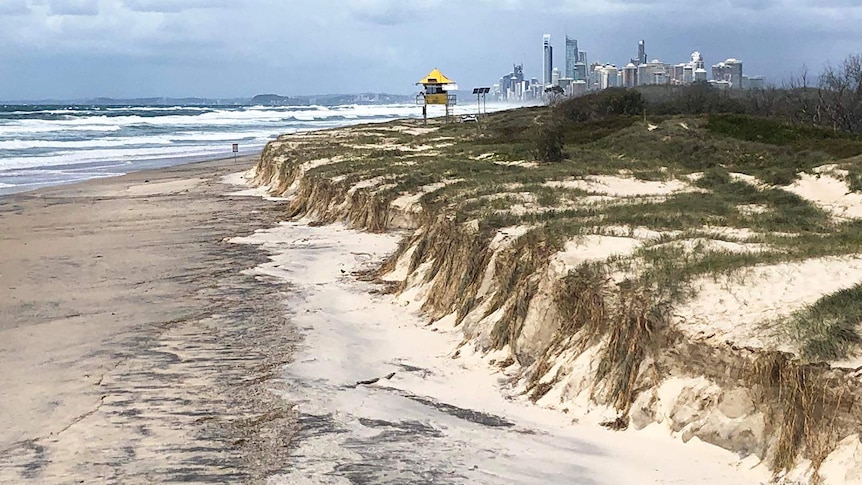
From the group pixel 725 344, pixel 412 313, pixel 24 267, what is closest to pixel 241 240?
pixel 24 267

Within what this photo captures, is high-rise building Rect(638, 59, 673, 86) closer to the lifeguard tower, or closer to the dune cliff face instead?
the lifeguard tower

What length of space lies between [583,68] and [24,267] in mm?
123267

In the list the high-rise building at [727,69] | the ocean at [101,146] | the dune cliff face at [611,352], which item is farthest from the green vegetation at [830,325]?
the high-rise building at [727,69]

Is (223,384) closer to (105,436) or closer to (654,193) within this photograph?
(105,436)

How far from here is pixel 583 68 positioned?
5266 inches

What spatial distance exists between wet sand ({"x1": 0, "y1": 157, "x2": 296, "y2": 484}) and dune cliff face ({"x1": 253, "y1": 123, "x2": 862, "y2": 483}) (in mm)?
2231

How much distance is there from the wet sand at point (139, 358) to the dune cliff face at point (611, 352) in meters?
2.23

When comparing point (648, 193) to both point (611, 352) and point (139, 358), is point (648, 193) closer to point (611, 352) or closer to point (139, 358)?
point (611, 352)

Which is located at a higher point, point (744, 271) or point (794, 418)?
point (744, 271)

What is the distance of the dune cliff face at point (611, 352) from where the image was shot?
6.27 meters

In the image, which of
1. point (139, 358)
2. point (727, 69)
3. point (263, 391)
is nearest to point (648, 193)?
point (139, 358)

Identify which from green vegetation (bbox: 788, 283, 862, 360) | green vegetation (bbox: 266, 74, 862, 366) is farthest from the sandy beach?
green vegetation (bbox: 266, 74, 862, 366)

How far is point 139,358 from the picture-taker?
9.98 meters

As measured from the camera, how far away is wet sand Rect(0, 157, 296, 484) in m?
7.02
